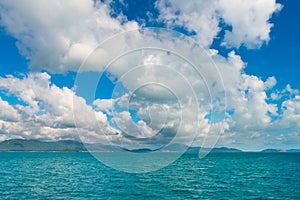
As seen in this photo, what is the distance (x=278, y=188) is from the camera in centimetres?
5644

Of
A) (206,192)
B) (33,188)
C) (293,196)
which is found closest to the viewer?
(293,196)

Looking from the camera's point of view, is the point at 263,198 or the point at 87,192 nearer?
the point at 263,198

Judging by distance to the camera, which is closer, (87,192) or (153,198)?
(153,198)

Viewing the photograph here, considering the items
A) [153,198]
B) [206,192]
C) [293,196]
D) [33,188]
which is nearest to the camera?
[153,198]

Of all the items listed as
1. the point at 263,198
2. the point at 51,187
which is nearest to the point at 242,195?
the point at 263,198

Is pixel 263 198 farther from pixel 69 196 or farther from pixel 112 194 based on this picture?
pixel 69 196

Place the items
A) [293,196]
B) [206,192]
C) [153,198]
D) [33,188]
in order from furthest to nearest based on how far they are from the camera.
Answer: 1. [33,188]
2. [206,192]
3. [293,196]
4. [153,198]

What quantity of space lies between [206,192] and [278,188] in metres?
18.9

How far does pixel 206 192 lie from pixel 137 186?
→ 50.7ft

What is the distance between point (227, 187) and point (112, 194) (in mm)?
26610

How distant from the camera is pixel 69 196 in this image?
45.9 metres

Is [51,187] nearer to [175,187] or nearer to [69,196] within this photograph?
[69,196]

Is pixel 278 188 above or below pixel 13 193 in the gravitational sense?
above

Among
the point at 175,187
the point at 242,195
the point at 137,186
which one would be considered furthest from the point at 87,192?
the point at 242,195
